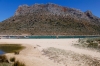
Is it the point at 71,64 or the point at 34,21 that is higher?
the point at 34,21

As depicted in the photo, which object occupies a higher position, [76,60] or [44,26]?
[44,26]

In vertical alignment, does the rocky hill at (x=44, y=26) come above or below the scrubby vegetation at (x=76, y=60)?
above

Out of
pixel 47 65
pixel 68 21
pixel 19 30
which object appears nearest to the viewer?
pixel 47 65

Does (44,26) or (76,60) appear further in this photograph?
(44,26)

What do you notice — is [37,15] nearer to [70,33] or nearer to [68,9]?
[70,33]

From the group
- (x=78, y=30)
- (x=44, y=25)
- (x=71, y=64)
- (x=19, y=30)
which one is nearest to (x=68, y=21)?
(x=78, y=30)

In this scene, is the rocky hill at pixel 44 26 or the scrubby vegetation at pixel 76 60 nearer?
the scrubby vegetation at pixel 76 60

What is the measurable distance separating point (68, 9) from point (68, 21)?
38.1m

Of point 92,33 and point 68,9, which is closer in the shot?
point 92,33

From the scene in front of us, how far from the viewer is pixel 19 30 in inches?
3135

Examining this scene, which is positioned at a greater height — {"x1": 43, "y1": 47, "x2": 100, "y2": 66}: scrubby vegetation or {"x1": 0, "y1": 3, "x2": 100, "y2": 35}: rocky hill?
{"x1": 0, "y1": 3, "x2": 100, "y2": 35}: rocky hill

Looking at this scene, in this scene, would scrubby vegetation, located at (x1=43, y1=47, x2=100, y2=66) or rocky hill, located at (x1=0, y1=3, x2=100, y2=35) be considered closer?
scrubby vegetation, located at (x1=43, y1=47, x2=100, y2=66)

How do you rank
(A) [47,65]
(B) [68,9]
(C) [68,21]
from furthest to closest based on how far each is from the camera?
(B) [68,9] < (C) [68,21] < (A) [47,65]

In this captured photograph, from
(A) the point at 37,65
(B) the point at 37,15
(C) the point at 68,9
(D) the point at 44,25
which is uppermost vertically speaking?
(C) the point at 68,9
